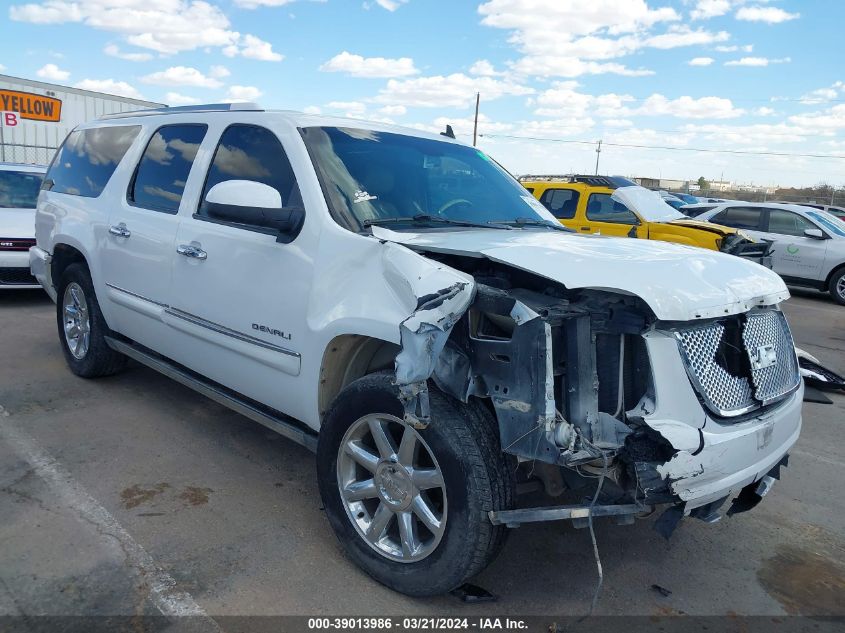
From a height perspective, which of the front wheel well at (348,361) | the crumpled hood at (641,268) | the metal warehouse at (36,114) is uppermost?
the metal warehouse at (36,114)

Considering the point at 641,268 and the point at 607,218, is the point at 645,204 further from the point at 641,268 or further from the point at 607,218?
the point at 607,218

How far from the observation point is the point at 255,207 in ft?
10.2

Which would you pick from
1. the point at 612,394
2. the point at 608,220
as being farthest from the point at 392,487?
the point at 608,220

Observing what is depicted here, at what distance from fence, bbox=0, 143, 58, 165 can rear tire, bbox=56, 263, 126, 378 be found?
1689 cm

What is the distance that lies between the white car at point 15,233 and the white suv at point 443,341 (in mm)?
5170

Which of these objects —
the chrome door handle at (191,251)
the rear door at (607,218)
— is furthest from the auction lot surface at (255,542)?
the rear door at (607,218)

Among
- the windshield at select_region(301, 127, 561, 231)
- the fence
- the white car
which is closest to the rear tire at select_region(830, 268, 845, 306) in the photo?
the windshield at select_region(301, 127, 561, 231)

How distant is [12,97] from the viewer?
2030 cm

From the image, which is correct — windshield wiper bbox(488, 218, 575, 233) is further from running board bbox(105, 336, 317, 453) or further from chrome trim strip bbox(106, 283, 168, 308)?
chrome trim strip bbox(106, 283, 168, 308)

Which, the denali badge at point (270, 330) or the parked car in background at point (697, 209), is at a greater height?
the parked car in background at point (697, 209)

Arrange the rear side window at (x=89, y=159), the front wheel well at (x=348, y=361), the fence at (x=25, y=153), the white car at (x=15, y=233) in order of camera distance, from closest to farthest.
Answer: the front wheel well at (x=348, y=361), the rear side window at (x=89, y=159), the white car at (x=15, y=233), the fence at (x=25, y=153)

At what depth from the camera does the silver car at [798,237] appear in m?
12.4

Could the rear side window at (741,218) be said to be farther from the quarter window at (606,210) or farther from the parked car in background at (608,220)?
the quarter window at (606,210)

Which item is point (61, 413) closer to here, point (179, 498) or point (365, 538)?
point (179, 498)
